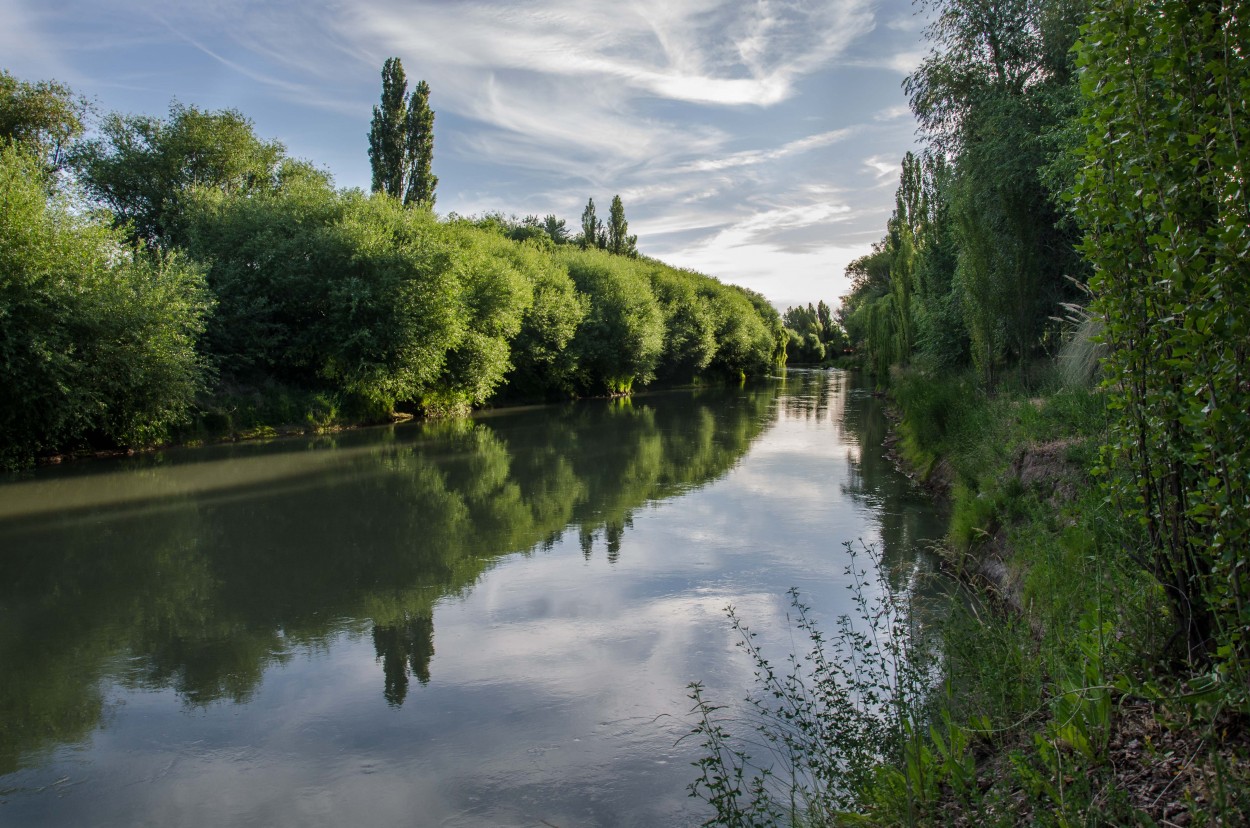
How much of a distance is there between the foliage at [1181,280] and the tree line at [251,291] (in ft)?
63.7

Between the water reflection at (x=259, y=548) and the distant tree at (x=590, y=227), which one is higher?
the distant tree at (x=590, y=227)

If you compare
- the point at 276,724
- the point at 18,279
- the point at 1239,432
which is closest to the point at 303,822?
the point at 276,724

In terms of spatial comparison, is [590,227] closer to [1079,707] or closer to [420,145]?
[420,145]

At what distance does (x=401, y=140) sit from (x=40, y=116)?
15.4 metres

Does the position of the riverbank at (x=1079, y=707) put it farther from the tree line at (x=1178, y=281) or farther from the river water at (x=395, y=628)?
the river water at (x=395, y=628)

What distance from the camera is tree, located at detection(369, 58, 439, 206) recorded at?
40.2 m

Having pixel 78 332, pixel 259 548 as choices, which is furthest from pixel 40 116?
pixel 259 548

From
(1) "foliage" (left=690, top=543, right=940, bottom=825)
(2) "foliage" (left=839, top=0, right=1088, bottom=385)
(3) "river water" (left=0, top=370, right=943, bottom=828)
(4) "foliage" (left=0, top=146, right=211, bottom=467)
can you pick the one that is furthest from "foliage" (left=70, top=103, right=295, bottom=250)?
(1) "foliage" (left=690, top=543, right=940, bottom=825)

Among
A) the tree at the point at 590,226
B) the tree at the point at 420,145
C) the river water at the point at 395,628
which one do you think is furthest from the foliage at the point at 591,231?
the river water at the point at 395,628

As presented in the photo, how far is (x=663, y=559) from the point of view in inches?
424

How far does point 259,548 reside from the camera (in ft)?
38.5

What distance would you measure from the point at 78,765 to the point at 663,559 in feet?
22.1

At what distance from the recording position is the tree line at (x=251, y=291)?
715 inches

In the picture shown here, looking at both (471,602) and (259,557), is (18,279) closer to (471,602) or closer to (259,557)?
(259,557)
